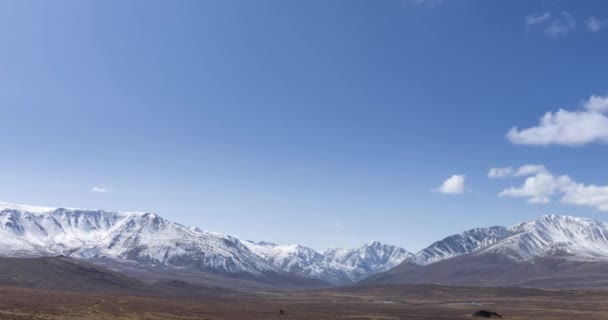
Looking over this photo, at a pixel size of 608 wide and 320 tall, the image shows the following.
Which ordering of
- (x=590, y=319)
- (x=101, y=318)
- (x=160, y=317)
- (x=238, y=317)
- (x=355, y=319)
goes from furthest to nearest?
(x=590, y=319) → (x=355, y=319) → (x=238, y=317) → (x=160, y=317) → (x=101, y=318)

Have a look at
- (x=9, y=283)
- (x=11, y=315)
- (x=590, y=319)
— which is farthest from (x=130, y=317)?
(x=9, y=283)

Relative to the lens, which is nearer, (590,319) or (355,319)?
(355,319)

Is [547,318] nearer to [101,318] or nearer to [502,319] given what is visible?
[502,319]

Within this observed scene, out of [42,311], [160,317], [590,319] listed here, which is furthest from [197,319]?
[590,319]

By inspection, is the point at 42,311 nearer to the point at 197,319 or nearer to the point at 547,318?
the point at 197,319

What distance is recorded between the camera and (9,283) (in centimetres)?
19838

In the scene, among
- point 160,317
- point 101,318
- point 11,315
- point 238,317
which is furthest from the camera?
point 238,317

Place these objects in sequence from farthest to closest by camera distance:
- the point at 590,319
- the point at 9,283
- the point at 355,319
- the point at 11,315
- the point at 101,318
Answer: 1. the point at 9,283
2. the point at 590,319
3. the point at 355,319
4. the point at 101,318
5. the point at 11,315

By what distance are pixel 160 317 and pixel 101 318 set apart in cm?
1278

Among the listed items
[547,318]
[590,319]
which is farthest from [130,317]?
[590,319]

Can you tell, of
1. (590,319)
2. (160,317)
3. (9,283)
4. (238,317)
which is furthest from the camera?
(9,283)

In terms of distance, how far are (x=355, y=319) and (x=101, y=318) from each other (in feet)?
193

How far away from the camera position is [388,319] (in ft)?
416

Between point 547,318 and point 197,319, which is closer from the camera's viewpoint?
point 197,319
